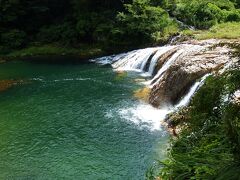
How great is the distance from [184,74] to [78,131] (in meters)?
6.46

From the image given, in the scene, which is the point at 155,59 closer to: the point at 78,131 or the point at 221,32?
the point at 221,32

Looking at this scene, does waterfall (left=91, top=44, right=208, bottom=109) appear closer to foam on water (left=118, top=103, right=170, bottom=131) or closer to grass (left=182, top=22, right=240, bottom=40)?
grass (left=182, top=22, right=240, bottom=40)

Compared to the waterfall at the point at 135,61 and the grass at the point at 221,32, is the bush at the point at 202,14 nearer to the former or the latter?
the grass at the point at 221,32

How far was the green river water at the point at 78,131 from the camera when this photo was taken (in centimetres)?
1470

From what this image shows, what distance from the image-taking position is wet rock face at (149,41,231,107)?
67.2 ft

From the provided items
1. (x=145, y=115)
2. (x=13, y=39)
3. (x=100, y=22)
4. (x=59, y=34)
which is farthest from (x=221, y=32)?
(x=13, y=39)

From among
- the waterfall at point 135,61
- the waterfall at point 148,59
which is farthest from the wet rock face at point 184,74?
the waterfall at point 135,61

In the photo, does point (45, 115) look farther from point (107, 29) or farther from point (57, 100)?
point (107, 29)

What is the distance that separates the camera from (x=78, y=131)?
728 inches

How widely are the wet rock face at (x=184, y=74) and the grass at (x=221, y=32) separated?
8.98m

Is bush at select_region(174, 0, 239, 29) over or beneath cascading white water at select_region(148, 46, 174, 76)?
over

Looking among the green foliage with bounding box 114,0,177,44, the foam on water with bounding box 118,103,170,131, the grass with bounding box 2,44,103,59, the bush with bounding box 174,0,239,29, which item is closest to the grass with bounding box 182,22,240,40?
the bush with bounding box 174,0,239,29

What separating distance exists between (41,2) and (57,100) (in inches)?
901

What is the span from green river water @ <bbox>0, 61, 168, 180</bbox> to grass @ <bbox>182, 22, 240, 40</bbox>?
7443mm
